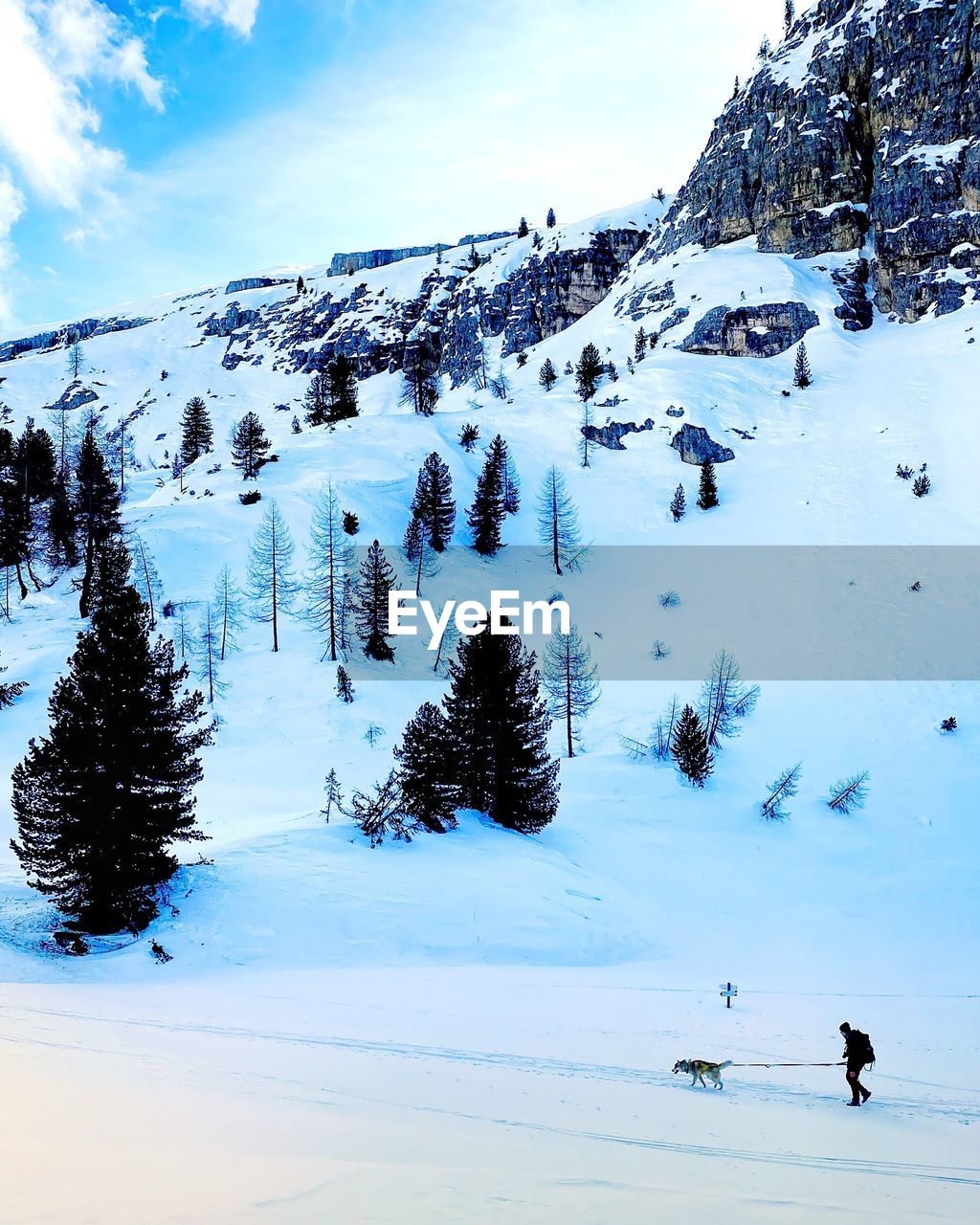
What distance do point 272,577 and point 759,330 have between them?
72.3 m

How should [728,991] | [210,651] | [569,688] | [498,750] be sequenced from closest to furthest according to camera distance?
[728,991], [498,750], [569,688], [210,651]

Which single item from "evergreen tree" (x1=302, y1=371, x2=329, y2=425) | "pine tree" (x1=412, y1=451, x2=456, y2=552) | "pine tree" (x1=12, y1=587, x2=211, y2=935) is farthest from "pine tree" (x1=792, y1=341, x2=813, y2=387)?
"pine tree" (x1=12, y1=587, x2=211, y2=935)

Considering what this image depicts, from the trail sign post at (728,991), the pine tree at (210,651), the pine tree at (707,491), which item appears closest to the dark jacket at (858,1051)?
the trail sign post at (728,991)

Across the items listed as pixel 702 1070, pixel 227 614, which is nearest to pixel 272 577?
pixel 227 614

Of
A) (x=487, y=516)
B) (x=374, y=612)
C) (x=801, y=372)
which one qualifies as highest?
(x=801, y=372)

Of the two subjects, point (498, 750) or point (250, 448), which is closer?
point (498, 750)

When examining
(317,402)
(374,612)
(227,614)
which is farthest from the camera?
(317,402)

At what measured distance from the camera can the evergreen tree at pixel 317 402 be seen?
8856 cm

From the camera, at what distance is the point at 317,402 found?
4257 inches

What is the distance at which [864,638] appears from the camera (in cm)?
4494

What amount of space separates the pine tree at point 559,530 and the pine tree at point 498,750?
1326 inches

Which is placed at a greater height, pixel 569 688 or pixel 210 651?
pixel 210 651

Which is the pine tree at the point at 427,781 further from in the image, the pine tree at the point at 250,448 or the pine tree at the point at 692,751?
the pine tree at the point at 250,448

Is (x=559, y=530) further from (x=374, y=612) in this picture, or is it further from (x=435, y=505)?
(x=374, y=612)
